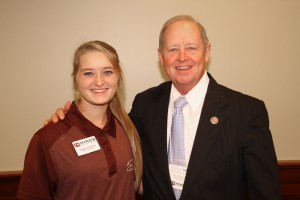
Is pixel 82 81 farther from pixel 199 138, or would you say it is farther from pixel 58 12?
pixel 58 12

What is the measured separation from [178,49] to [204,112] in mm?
510

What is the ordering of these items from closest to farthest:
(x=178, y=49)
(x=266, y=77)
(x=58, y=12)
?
(x=178, y=49) → (x=58, y=12) → (x=266, y=77)

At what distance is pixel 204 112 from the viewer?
178 cm

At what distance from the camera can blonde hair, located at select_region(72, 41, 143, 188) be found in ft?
5.87

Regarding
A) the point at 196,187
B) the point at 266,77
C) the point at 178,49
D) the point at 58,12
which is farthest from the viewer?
the point at 266,77

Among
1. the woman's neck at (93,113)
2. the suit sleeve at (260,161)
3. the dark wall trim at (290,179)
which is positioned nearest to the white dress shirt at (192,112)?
the suit sleeve at (260,161)

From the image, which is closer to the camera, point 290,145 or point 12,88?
point 12,88

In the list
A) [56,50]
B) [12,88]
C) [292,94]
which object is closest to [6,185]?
[12,88]

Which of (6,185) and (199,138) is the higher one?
(199,138)

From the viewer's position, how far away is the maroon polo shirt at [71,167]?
158 cm

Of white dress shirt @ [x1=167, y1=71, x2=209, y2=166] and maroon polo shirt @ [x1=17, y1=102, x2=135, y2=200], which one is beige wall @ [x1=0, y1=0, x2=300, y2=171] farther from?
maroon polo shirt @ [x1=17, y1=102, x2=135, y2=200]

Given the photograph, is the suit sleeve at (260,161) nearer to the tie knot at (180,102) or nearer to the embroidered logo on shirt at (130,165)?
the tie knot at (180,102)

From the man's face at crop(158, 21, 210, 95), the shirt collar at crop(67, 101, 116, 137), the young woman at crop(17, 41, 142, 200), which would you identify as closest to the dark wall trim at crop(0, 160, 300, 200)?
the man's face at crop(158, 21, 210, 95)

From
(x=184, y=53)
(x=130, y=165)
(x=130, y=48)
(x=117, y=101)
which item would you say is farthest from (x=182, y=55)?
(x=130, y=48)
